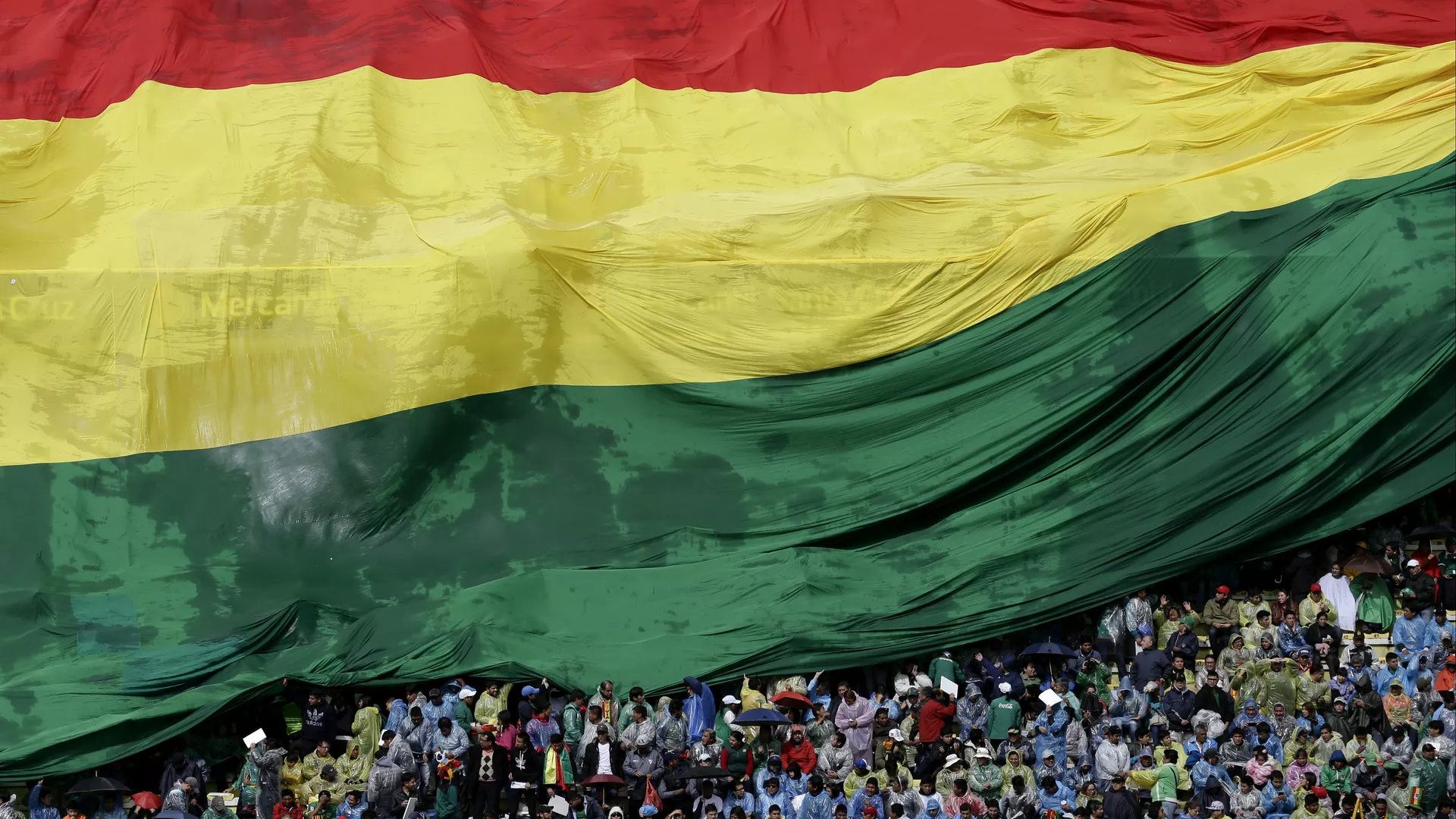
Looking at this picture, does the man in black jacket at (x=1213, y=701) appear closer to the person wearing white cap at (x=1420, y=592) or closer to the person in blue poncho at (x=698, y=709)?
the person wearing white cap at (x=1420, y=592)

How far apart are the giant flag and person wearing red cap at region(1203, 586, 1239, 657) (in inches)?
22.1

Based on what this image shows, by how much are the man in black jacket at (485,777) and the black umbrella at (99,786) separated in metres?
3.58

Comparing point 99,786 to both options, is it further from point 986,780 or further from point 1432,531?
point 1432,531

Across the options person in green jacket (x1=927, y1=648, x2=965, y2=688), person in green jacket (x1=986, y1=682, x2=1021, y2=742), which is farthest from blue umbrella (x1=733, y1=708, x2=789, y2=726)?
person in green jacket (x1=986, y1=682, x2=1021, y2=742)

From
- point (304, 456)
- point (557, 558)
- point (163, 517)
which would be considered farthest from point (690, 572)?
point (163, 517)

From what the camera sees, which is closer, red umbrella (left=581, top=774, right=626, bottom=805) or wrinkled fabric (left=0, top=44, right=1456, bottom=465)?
red umbrella (left=581, top=774, right=626, bottom=805)

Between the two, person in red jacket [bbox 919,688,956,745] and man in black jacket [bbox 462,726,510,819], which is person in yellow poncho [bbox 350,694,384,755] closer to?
man in black jacket [bbox 462,726,510,819]

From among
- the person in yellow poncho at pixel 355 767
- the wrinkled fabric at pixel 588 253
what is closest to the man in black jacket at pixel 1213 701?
the wrinkled fabric at pixel 588 253

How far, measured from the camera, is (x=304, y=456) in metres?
21.3

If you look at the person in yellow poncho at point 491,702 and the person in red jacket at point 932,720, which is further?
the person in yellow poncho at point 491,702

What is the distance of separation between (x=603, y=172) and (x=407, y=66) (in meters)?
2.99

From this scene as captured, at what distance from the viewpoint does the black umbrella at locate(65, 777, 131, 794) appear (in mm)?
19781

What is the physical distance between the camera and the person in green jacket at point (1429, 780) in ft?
59.4

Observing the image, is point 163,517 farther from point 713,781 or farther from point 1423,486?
point 1423,486
